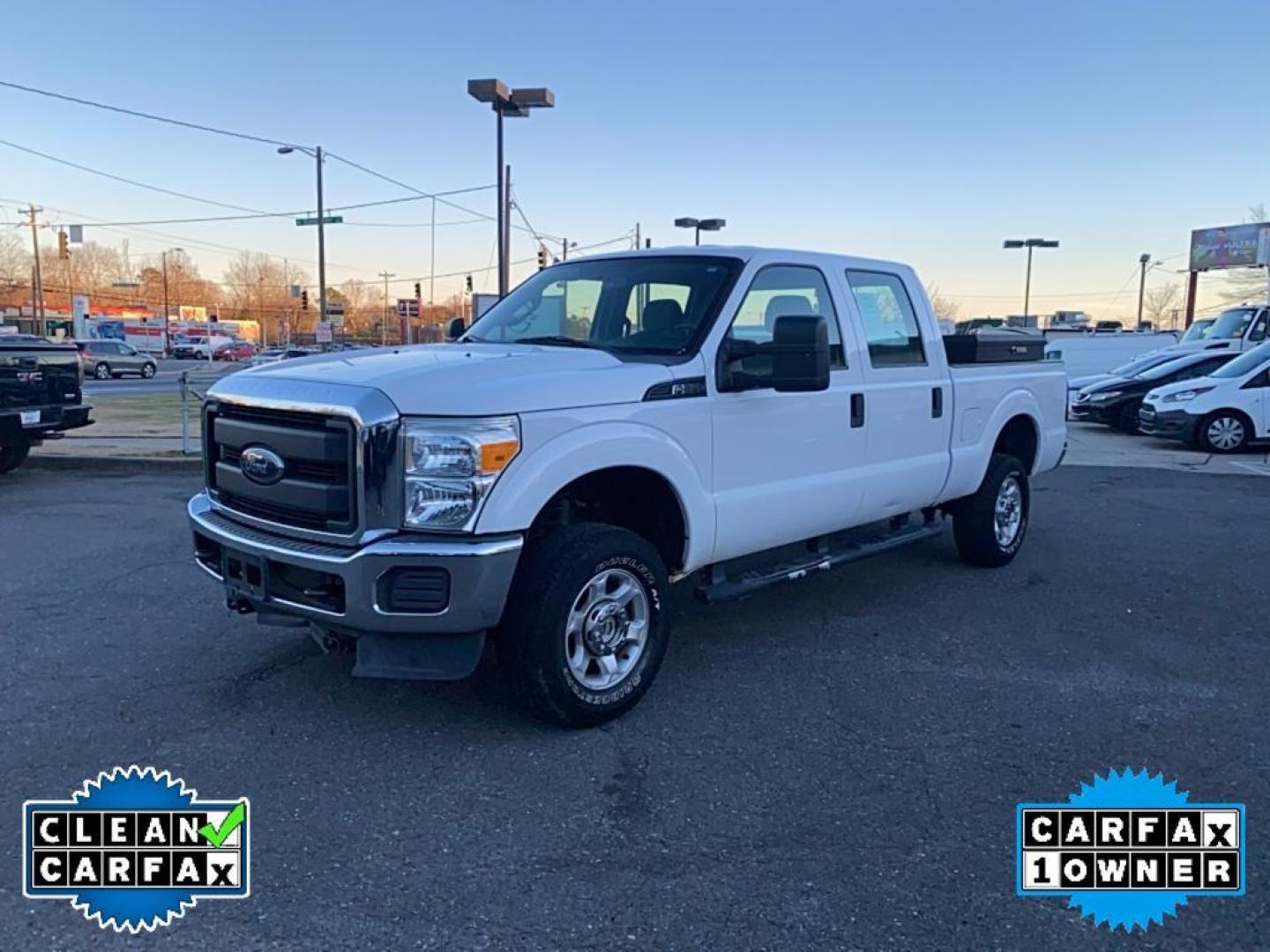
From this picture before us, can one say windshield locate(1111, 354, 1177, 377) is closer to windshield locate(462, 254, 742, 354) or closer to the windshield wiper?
windshield locate(462, 254, 742, 354)

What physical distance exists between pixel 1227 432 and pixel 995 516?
10385 millimetres

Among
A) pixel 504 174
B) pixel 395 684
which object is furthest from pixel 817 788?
pixel 504 174

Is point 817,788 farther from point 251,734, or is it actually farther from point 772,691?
point 251,734

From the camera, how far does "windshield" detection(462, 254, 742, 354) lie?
464 cm

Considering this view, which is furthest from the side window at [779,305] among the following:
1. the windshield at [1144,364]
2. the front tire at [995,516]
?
the windshield at [1144,364]

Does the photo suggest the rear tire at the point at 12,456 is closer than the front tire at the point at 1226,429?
Yes

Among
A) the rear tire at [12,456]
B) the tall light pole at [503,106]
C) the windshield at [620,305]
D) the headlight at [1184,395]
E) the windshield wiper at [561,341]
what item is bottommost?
the rear tire at [12,456]

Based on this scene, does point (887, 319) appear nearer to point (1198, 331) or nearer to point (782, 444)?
point (782, 444)

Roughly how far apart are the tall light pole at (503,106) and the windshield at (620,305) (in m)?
10.7

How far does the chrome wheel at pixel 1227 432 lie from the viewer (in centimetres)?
1473

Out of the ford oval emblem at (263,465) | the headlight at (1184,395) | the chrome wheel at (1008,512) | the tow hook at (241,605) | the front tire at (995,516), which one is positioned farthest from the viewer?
the headlight at (1184,395)

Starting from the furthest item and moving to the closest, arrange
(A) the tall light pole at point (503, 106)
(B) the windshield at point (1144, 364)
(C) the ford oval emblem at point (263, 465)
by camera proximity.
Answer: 1. (B) the windshield at point (1144, 364)
2. (A) the tall light pole at point (503, 106)
3. (C) the ford oval emblem at point (263, 465)

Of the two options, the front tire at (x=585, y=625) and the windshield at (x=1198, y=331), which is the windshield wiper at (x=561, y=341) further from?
the windshield at (x=1198, y=331)

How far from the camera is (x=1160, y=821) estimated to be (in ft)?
10.7
